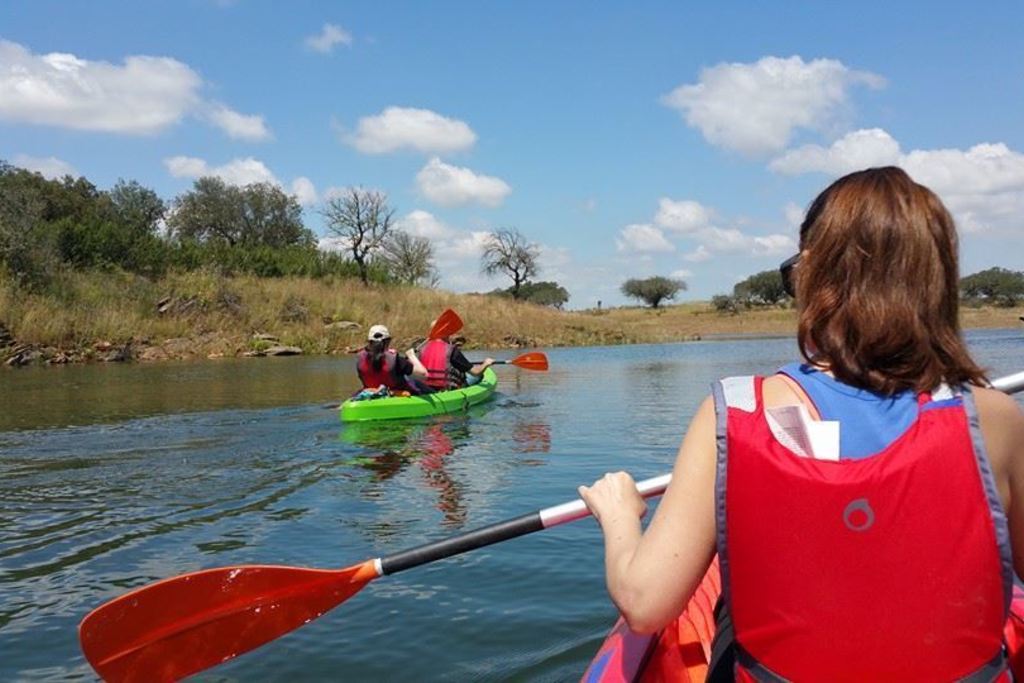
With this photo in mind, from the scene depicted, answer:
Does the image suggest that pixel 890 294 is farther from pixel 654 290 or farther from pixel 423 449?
pixel 654 290

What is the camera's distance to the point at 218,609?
9.98 feet

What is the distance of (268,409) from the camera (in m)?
12.4

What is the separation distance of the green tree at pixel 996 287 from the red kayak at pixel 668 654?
59746 millimetres

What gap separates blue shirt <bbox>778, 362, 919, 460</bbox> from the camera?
1.55 m

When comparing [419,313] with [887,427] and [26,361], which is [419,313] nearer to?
[26,361]

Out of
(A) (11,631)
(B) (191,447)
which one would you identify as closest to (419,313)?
(B) (191,447)

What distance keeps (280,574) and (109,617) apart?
56cm

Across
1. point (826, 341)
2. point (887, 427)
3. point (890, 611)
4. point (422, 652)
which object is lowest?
point (422, 652)

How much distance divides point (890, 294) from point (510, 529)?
5.01 feet

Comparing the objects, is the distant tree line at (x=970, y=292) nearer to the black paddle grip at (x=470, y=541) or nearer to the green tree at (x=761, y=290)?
the green tree at (x=761, y=290)

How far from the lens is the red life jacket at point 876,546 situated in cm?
152

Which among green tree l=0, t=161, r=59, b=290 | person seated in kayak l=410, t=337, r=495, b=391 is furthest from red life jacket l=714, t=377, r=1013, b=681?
green tree l=0, t=161, r=59, b=290

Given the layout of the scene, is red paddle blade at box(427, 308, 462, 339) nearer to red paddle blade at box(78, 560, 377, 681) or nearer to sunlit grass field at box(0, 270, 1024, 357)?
red paddle blade at box(78, 560, 377, 681)

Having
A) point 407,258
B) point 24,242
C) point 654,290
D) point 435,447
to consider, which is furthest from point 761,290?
point 435,447
